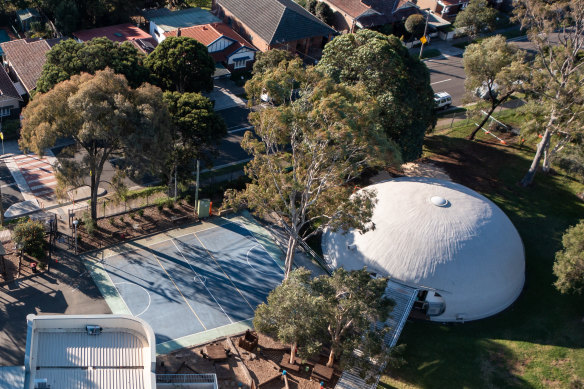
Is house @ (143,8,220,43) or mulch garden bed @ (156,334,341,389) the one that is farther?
house @ (143,8,220,43)

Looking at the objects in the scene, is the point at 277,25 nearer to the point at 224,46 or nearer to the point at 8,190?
the point at 224,46

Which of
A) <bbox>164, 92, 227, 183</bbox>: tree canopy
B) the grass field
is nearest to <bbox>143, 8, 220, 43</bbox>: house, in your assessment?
<bbox>164, 92, 227, 183</bbox>: tree canopy

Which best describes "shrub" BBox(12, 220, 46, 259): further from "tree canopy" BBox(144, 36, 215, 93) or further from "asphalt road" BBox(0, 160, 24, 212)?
"tree canopy" BBox(144, 36, 215, 93)

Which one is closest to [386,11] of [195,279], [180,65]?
[180,65]

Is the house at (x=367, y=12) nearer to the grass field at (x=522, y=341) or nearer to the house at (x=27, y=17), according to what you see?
the grass field at (x=522, y=341)

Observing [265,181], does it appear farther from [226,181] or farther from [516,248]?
[516,248]

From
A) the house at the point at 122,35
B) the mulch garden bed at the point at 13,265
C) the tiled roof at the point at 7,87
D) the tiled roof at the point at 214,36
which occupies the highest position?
the tiled roof at the point at 214,36

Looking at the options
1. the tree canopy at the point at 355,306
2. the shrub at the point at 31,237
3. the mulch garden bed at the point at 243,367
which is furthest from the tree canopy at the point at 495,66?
the shrub at the point at 31,237
